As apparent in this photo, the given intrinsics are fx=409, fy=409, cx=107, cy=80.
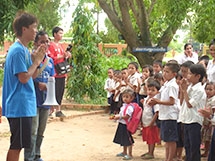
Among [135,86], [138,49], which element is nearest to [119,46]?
[138,49]

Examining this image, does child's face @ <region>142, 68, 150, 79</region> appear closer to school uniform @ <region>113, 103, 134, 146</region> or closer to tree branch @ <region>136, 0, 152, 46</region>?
school uniform @ <region>113, 103, 134, 146</region>

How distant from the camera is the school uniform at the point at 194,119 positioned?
5.08 metres

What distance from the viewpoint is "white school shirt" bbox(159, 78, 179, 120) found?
5508mm

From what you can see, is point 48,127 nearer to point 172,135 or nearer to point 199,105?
point 172,135

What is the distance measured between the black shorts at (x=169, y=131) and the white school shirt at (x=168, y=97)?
0.23 ft

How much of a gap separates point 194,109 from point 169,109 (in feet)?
1.72

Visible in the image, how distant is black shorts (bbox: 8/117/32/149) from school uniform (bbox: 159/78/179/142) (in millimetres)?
2115

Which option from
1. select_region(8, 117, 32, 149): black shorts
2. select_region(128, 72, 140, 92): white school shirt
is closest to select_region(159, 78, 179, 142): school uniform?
select_region(8, 117, 32, 149): black shorts

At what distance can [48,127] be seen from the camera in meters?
8.41

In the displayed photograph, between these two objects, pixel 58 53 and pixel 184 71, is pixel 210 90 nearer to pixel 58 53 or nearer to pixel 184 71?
pixel 184 71

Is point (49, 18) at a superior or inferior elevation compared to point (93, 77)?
superior

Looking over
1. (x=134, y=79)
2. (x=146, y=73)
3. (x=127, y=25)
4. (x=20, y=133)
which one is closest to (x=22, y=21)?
(x=20, y=133)

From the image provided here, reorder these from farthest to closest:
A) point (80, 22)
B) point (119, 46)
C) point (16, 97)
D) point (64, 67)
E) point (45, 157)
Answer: point (119, 46) → point (80, 22) → point (64, 67) → point (45, 157) → point (16, 97)

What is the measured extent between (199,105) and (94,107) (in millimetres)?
6164
